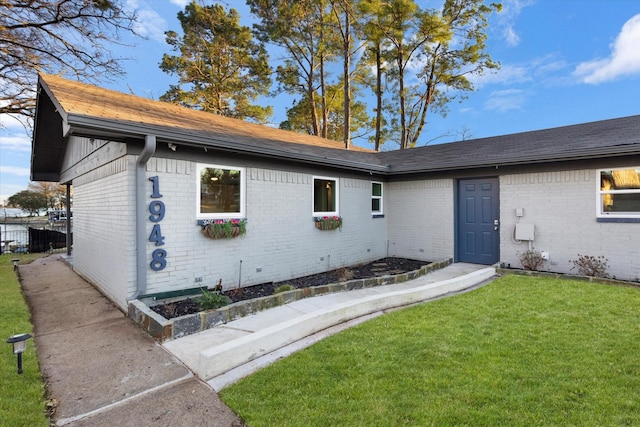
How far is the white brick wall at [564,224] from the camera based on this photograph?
6262 millimetres

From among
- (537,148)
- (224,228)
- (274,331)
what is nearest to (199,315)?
(274,331)

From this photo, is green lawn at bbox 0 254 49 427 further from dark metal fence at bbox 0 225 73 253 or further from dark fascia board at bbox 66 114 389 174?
dark metal fence at bbox 0 225 73 253

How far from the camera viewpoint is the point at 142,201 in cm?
476

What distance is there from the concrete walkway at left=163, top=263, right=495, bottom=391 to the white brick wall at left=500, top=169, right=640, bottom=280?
2.66 meters

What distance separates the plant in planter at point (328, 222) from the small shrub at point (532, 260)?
4.26 metres

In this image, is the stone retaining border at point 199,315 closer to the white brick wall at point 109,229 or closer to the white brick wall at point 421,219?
the white brick wall at point 109,229

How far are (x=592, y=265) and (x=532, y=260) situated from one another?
1019 millimetres

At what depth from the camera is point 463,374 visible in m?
2.94

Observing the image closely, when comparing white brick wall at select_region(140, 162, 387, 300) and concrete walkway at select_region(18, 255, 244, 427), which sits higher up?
white brick wall at select_region(140, 162, 387, 300)

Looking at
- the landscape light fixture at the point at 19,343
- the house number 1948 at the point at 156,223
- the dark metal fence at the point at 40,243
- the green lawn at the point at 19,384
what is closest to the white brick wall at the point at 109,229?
the house number 1948 at the point at 156,223

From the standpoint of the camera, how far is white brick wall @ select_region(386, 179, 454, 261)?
339 inches

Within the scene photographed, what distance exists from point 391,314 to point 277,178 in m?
3.57

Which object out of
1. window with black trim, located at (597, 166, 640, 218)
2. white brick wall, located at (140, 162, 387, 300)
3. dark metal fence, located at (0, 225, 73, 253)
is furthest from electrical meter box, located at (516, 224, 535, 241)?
dark metal fence, located at (0, 225, 73, 253)

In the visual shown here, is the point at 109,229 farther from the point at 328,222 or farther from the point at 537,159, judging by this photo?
the point at 537,159
